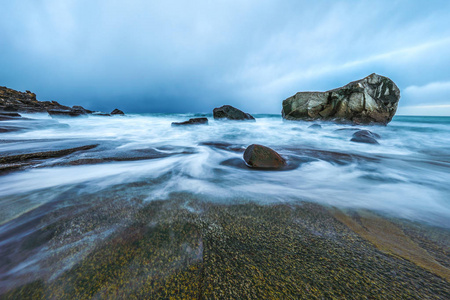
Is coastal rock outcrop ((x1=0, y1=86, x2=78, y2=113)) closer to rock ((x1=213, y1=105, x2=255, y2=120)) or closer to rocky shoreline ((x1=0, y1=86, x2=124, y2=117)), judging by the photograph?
rocky shoreline ((x1=0, y1=86, x2=124, y2=117))

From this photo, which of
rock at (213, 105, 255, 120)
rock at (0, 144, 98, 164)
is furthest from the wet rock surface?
rock at (213, 105, 255, 120)

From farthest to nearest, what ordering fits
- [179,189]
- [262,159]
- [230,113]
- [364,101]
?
[230,113] < [364,101] < [262,159] < [179,189]

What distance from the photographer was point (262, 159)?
10.6 ft

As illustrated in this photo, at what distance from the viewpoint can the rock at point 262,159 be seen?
10.5 feet

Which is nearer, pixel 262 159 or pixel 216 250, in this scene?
pixel 216 250

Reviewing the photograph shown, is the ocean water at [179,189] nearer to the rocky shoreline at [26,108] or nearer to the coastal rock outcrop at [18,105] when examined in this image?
the rocky shoreline at [26,108]

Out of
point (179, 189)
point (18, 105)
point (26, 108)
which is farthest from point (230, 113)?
point (18, 105)

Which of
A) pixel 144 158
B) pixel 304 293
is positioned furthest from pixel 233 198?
pixel 144 158

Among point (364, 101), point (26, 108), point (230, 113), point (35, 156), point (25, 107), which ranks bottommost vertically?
point (35, 156)

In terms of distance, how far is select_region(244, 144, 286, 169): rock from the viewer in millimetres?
3205

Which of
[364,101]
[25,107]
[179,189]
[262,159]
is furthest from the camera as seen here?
[25,107]

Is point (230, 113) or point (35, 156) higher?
point (230, 113)

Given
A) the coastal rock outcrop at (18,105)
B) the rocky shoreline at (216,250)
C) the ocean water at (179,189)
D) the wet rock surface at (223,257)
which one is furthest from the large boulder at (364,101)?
the coastal rock outcrop at (18,105)

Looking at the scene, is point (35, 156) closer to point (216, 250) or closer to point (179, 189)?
point (179, 189)
